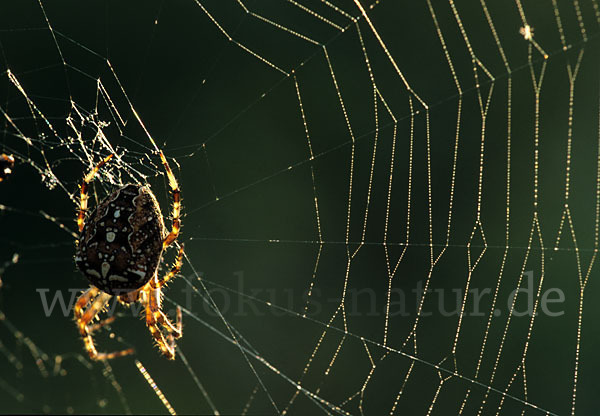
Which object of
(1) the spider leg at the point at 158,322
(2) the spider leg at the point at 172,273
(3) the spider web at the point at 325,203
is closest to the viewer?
(2) the spider leg at the point at 172,273

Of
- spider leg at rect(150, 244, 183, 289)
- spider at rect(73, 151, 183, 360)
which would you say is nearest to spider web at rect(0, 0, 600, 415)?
spider leg at rect(150, 244, 183, 289)

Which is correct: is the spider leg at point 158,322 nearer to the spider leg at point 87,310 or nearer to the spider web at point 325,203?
the spider leg at point 87,310

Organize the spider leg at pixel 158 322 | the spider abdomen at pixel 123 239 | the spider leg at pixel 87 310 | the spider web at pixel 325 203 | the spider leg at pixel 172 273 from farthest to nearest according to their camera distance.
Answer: the spider web at pixel 325 203 → the spider leg at pixel 87 310 → the spider leg at pixel 158 322 → the spider leg at pixel 172 273 → the spider abdomen at pixel 123 239

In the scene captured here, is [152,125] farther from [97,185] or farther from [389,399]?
[389,399]

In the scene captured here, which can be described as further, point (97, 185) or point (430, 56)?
point (430, 56)

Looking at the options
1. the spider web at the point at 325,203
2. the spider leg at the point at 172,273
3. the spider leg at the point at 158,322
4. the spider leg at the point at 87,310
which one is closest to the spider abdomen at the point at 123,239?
the spider leg at the point at 172,273

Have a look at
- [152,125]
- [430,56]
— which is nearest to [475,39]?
[430,56]

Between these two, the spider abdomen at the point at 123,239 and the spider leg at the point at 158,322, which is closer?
the spider abdomen at the point at 123,239

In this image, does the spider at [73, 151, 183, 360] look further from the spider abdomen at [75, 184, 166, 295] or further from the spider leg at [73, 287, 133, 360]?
the spider leg at [73, 287, 133, 360]
